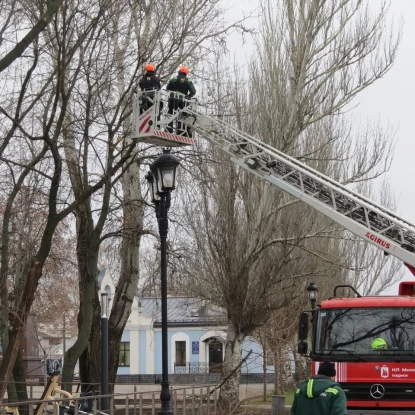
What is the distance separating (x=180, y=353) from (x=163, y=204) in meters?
50.2

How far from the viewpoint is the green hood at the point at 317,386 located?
8.88 meters

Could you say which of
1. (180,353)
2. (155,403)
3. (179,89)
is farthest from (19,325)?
(180,353)

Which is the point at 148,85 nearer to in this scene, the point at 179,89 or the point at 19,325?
the point at 179,89

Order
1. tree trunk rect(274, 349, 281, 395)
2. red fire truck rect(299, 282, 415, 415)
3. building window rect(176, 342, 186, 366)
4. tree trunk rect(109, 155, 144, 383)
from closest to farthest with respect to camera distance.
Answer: red fire truck rect(299, 282, 415, 415) → tree trunk rect(109, 155, 144, 383) → tree trunk rect(274, 349, 281, 395) → building window rect(176, 342, 186, 366)

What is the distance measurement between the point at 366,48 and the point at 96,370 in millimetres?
13295

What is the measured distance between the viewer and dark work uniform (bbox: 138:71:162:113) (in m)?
16.5

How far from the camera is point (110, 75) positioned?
17.1 metres

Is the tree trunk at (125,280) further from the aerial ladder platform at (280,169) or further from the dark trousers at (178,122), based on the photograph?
the aerial ladder platform at (280,169)

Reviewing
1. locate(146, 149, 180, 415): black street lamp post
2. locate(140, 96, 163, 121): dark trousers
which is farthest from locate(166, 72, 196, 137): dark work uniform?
locate(146, 149, 180, 415): black street lamp post

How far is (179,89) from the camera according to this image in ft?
57.1

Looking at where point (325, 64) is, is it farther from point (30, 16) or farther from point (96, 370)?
point (30, 16)

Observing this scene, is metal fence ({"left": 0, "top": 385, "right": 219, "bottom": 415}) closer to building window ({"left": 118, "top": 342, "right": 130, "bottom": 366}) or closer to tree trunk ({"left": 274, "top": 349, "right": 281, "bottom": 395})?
tree trunk ({"left": 274, "top": 349, "right": 281, "bottom": 395})

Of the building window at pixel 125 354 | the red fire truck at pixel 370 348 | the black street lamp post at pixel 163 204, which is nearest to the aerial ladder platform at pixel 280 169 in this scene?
the red fire truck at pixel 370 348

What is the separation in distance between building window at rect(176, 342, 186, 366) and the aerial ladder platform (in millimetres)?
46662
